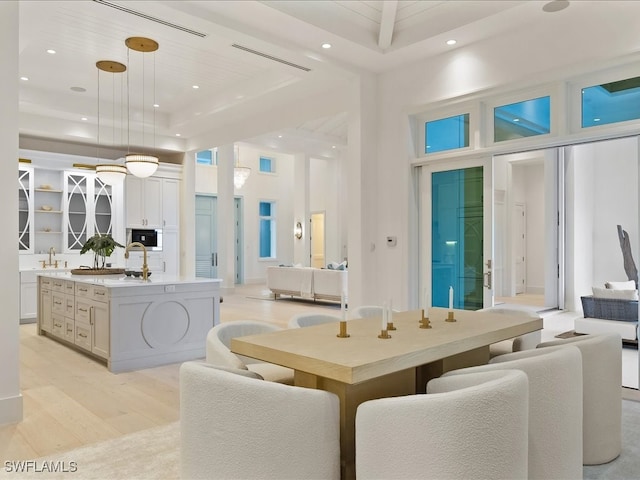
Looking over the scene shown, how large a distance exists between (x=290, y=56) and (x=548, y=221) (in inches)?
243

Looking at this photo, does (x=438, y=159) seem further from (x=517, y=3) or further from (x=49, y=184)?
(x=49, y=184)

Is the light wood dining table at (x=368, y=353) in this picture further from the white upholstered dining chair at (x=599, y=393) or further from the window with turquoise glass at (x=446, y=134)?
the window with turquoise glass at (x=446, y=134)

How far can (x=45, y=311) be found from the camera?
6.23m

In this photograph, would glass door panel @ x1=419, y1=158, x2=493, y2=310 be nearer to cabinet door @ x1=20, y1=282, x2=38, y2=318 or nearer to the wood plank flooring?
the wood plank flooring

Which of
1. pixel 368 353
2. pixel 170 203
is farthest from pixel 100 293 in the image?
pixel 170 203

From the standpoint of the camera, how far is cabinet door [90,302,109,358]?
4.67 metres

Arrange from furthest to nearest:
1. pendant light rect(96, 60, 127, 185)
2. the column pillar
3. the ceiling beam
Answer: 1. the column pillar
2. pendant light rect(96, 60, 127, 185)
3. the ceiling beam

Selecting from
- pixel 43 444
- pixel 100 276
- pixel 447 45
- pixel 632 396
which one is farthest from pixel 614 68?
pixel 100 276

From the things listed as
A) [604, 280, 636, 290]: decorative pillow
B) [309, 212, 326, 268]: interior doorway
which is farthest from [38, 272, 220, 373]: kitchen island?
[309, 212, 326, 268]: interior doorway

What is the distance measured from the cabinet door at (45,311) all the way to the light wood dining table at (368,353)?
15.8ft

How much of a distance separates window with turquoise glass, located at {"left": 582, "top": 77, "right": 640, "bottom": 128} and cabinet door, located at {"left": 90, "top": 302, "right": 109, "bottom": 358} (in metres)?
4.75

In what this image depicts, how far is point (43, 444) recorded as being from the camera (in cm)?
293

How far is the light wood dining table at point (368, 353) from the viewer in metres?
1.92

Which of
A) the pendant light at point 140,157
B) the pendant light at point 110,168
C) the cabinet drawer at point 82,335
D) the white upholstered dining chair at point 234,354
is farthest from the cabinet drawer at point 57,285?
the white upholstered dining chair at point 234,354
